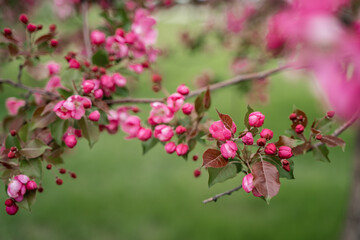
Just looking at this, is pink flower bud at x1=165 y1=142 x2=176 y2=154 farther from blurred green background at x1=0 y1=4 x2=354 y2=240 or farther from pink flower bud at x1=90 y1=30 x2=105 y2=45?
blurred green background at x1=0 y1=4 x2=354 y2=240

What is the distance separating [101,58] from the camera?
125 cm

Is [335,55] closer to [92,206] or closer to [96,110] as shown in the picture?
[96,110]

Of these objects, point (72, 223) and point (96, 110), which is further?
point (72, 223)

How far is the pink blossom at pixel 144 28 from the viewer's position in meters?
1.39

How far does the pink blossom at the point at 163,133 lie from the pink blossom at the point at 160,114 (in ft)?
0.12

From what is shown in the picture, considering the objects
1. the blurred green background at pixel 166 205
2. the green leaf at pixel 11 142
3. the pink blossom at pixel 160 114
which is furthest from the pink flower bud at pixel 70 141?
the blurred green background at pixel 166 205

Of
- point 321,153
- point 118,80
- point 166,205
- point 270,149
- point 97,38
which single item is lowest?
point 166,205

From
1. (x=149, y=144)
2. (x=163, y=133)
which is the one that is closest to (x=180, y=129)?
(x=163, y=133)

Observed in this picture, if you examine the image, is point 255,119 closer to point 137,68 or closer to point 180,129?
point 180,129

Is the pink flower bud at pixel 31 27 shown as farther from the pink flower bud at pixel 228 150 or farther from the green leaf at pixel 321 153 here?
the green leaf at pixel 321 153

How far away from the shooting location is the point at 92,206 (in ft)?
10.9

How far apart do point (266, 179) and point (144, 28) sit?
826 millimetres

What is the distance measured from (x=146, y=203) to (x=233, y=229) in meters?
0.92

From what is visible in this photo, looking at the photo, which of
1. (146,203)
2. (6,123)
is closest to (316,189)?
(146,203)
